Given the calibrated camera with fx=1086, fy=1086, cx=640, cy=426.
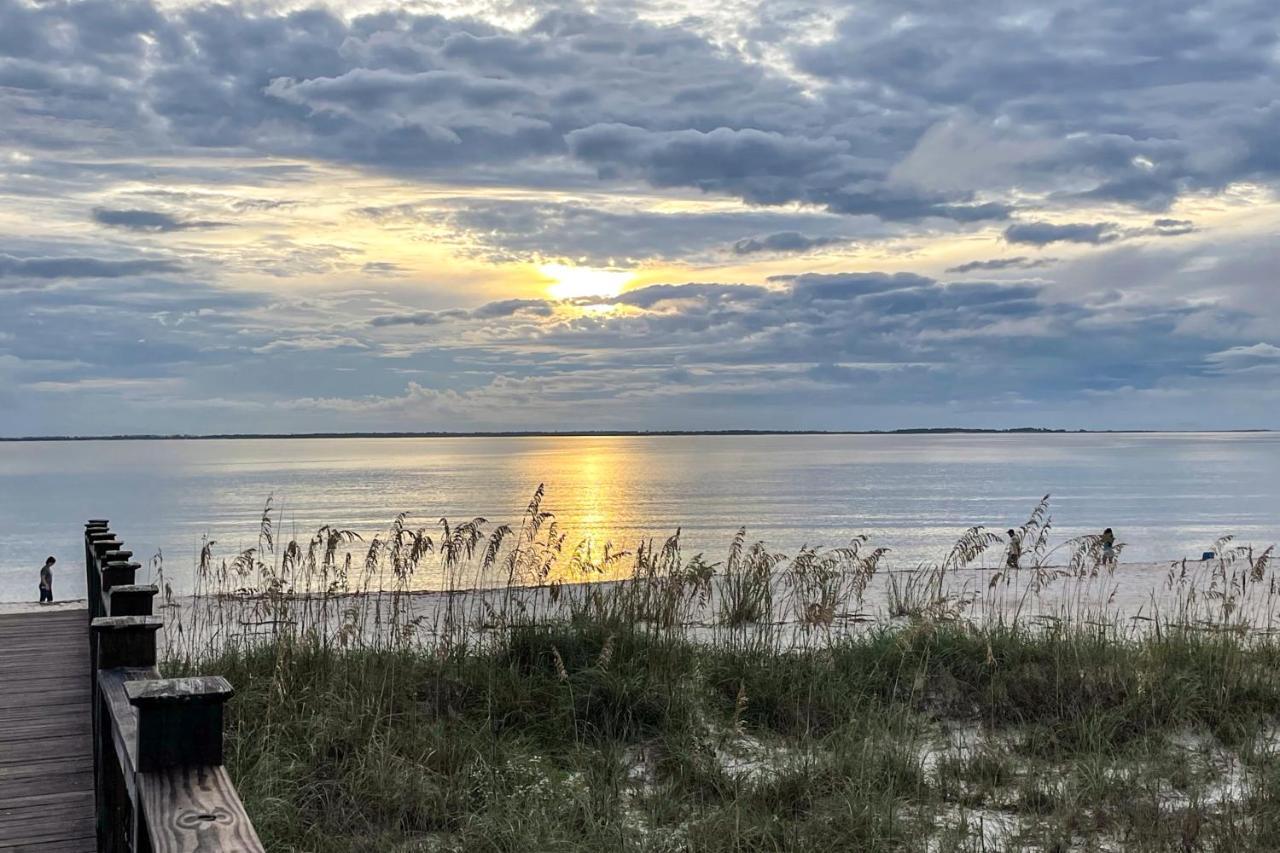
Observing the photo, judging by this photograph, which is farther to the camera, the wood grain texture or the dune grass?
the dune grass

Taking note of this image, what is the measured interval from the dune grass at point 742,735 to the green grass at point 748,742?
0.02m

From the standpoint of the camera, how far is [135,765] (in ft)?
7.61

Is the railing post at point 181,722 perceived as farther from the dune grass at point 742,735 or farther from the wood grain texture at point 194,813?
the dune grass at point 742,735

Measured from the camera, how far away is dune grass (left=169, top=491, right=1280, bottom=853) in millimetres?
6277

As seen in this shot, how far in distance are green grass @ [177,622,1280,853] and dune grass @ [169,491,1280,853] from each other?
2 centimetres

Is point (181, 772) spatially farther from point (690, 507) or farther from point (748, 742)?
point (690, 507)

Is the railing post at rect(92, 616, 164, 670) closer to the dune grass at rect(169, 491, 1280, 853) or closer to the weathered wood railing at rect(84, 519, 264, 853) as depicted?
the weathered wood railing at rect(84, 519, 264, 853)

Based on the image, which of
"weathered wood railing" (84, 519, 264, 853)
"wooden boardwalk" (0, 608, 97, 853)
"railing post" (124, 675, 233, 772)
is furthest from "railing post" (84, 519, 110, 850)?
"railing post" (124, 675, 233, 772)

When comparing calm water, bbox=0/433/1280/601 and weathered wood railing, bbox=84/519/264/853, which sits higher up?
weathered wood railing, bbox=84/519/264/853

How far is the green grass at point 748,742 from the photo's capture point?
6258 mm

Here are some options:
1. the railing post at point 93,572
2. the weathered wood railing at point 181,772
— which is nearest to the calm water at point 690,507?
the railing post at point 93,572

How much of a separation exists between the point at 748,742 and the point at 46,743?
4590 millimetres

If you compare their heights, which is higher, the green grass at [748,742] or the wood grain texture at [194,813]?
the wood grain texture at [194,813]

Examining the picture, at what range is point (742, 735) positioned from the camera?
808cm
